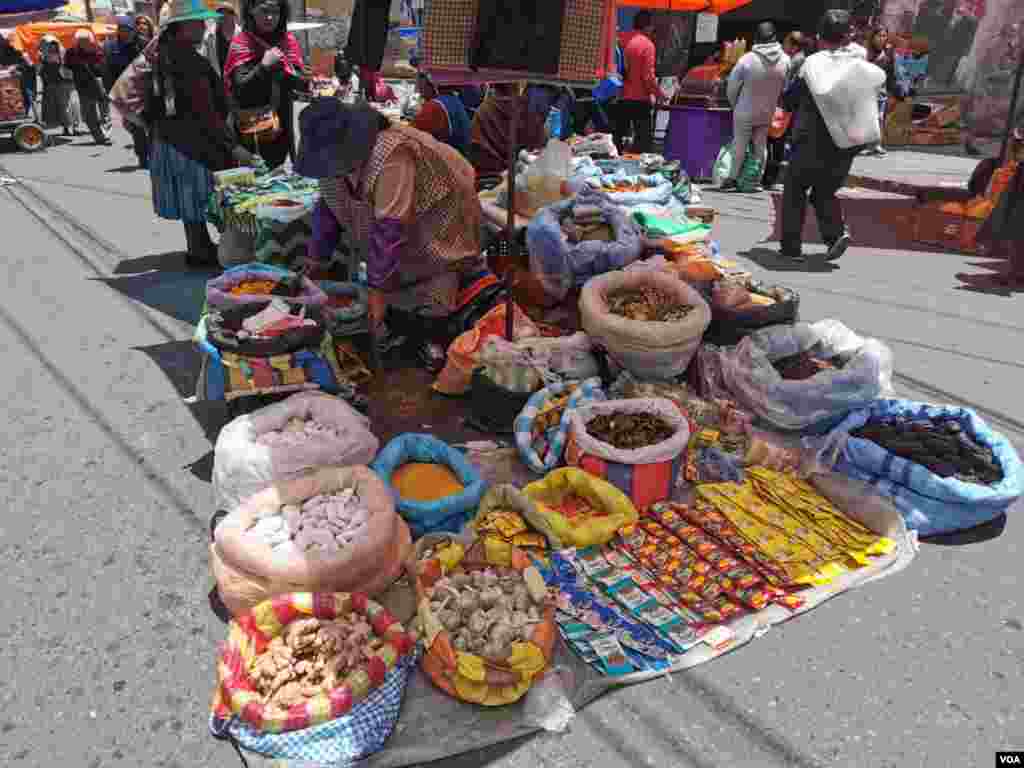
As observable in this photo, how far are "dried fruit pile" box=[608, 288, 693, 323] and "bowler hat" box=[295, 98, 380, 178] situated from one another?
146 centimetres

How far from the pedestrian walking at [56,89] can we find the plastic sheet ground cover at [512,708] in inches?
528

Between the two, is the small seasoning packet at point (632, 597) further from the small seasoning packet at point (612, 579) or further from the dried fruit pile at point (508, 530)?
the dried fruit pile at point (508, 530)

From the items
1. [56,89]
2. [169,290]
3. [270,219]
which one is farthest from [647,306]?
[56,89]

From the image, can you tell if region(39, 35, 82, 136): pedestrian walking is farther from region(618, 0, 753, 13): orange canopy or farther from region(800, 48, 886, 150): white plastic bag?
region(800, 48, 886, 150): white plastic bag

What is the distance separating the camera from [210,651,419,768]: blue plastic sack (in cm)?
203

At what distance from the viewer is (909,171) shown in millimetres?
10977

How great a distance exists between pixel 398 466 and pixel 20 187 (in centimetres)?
841

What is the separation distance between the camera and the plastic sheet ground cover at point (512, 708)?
2.12 meters

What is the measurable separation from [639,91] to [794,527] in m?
7.61

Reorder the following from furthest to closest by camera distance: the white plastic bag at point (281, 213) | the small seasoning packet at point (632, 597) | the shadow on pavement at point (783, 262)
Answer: the shadow on pavement at point (783, 262) < the white plastic bag at point (281, 213) < the small seasoning packet at point (632, 597)

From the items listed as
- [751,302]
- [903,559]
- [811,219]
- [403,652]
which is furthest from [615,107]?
[403,652]

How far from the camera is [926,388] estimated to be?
4.29 meters

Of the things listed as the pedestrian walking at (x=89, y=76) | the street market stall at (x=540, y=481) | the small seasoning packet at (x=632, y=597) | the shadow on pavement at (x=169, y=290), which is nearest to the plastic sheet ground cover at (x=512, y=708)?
the street market stall at (x=540, y=481)

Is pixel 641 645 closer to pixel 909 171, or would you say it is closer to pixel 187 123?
pixel 187 123
